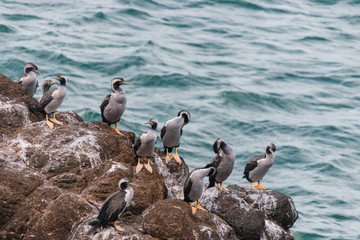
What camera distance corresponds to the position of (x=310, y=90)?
37.3 metres

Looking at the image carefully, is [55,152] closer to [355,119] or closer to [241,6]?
[355,119]

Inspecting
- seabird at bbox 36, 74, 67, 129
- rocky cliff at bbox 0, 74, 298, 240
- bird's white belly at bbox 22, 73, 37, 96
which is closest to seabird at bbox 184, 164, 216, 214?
rocky cliff at bbox 0, 74, 298, 240

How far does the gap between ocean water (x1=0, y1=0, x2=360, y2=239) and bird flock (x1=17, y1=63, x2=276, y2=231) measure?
375 inches

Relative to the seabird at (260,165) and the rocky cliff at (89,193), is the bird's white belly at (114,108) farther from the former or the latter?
the seabird at (260,165)

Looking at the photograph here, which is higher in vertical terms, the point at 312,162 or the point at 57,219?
the point at 57,219

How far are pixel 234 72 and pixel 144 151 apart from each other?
25582mm

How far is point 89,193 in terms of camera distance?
12.9 metres

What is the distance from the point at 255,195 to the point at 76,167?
16.5 feet

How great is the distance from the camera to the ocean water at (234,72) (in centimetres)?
2884

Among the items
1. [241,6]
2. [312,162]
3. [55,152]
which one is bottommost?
[312,162]

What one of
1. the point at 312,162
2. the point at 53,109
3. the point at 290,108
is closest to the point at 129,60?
the point at 290,108

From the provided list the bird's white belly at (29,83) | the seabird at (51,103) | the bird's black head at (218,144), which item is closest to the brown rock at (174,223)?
the bird's black head at (218,144)

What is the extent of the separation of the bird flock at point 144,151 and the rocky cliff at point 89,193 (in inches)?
12.6

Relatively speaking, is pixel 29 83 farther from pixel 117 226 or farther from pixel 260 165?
pixel 260 165
